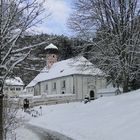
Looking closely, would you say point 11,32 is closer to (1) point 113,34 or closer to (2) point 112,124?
(2) point 112,124

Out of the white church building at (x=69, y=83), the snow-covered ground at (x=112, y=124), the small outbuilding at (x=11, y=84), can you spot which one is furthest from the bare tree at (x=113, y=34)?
the white church building at (x=69, y=83)

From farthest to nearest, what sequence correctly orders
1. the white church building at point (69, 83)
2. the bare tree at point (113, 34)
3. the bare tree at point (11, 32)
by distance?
1. the white church building at point (69, 83)
2. the bare tree at point (113, 34)
3. the bare tree at point (11, 32)

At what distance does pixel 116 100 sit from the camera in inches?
1237

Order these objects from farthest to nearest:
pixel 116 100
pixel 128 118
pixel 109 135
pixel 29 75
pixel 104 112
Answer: pixel 116 100, pixel 104 112, pixel 128 118, pixel 109 135, pixel 29 75

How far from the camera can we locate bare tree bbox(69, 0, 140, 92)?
1534 inches

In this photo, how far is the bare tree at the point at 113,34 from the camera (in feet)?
128

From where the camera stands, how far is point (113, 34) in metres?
39.8

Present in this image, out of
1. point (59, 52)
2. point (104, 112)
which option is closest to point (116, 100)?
point (104, 112)

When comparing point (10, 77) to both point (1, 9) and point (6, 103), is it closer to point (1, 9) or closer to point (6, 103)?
point (1, 9)

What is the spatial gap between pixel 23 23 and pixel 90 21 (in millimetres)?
28729

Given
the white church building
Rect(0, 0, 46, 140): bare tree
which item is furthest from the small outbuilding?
the white church building

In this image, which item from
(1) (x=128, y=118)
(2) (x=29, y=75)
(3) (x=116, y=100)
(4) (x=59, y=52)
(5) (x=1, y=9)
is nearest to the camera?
(5) (x=1, y=9)

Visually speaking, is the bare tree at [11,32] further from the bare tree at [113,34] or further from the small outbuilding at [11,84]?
the bare tree at [113,34]

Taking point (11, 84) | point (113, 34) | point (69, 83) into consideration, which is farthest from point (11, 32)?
point (69, 83)
